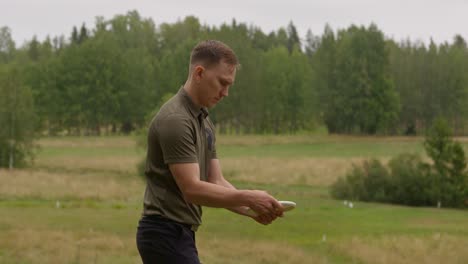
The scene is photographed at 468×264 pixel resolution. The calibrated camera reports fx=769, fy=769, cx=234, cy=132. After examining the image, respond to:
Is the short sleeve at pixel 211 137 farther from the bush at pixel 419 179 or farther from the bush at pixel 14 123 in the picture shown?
the bush at pixel 14 123

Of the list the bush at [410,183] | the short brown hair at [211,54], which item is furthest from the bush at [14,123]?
the short brown hair at [211,54]

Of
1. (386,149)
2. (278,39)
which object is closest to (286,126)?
(386,149)

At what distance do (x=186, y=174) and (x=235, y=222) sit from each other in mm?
27024

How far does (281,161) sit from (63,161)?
18.4m

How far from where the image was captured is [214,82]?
4.86 m

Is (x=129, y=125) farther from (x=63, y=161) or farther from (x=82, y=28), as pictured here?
(x=63, y=161)

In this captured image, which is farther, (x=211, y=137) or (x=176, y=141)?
(x=211, y=137)

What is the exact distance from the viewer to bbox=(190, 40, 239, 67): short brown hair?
4.83 m

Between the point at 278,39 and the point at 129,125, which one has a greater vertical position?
the point at 278,39

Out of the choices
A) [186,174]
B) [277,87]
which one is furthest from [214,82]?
[277,87]

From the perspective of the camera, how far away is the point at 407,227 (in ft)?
106

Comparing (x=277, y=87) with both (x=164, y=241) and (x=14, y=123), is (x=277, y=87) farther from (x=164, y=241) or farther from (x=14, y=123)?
(x=164, y=241)

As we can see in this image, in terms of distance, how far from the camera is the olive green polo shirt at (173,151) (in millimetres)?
4691

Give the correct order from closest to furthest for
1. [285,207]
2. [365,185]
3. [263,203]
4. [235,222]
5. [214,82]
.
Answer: [263,203] < [285,207] < [214,82] < [235,222] < [365,185]
